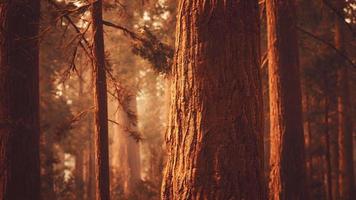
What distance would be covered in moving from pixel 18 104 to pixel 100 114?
4.66 feet

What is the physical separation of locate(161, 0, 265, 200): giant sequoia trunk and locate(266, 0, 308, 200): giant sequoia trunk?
14.3ft

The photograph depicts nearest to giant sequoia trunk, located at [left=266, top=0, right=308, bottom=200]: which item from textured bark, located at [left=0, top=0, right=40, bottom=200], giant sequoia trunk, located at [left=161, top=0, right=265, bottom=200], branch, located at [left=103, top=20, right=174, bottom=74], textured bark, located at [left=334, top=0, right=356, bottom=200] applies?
branch, located at [left=103, top=20, right=174, bottom=74]

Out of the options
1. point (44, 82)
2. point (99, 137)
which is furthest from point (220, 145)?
point (44, 82)

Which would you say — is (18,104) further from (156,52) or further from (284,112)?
(284,112)

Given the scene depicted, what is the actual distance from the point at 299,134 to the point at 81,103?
15354 millimetres

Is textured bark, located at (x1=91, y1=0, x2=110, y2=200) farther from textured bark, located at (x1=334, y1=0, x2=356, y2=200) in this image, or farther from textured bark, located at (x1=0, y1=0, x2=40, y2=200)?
textured bark, located at (x1=334, y1=0, x2=356, y2=200)

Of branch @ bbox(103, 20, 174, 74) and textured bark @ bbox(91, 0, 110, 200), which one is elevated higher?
branch @ bbox(103, 20, 174, 74)

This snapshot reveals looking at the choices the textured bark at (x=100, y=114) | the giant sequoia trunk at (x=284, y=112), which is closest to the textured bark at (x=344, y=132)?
the giant sequoia trunk at (x=284, y=112)

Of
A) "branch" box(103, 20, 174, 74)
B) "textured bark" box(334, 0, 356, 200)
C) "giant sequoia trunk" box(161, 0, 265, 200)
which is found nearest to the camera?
"giant sequoia trunk" box(161, 0, 265, 200)

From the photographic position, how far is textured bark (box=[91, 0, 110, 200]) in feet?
19.7

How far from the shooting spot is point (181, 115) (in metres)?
2.61

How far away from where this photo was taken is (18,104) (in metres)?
5.79

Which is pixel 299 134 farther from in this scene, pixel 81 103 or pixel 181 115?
pixel 81 103

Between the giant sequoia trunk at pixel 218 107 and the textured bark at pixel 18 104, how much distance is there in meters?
4.07
